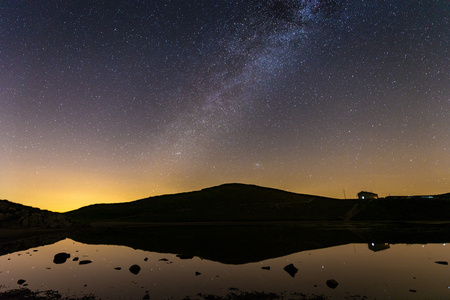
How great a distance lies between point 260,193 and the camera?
15150 cm

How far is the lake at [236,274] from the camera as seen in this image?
14305 mm

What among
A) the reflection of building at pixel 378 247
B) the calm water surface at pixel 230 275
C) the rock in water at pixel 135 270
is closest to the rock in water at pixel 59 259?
the calm water surface at pixel 230 275

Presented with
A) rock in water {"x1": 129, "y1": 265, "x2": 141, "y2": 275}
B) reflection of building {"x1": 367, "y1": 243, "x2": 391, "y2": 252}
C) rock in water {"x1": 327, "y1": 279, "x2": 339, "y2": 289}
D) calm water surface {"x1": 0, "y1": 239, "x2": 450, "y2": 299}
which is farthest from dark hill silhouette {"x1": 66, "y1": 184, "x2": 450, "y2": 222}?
rock in water {"x1": 327, "y1": 279, "x2": 339, "y2": 289}

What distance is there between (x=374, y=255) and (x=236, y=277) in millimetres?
16121

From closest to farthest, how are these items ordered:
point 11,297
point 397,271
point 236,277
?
1. point 11,297
2. point 236,277
3. point 397,271

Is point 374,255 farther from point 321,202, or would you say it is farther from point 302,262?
point 321,202

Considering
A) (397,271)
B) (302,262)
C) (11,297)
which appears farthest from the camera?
(302,262)

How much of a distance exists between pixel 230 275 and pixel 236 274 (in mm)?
514

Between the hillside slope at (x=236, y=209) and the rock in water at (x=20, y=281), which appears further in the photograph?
the hillside slope at (x=236, y=209)

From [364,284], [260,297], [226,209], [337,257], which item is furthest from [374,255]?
[226,209]

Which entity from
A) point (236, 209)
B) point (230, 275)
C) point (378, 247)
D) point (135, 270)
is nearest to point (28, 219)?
point (135, 270)

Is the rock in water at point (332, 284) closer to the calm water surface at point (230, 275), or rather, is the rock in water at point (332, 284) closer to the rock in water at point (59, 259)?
the calm water surface at point (230, 275)

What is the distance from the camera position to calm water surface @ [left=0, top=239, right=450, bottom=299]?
14336mm

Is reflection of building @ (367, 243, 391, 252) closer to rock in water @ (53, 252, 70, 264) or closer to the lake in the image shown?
the lake
